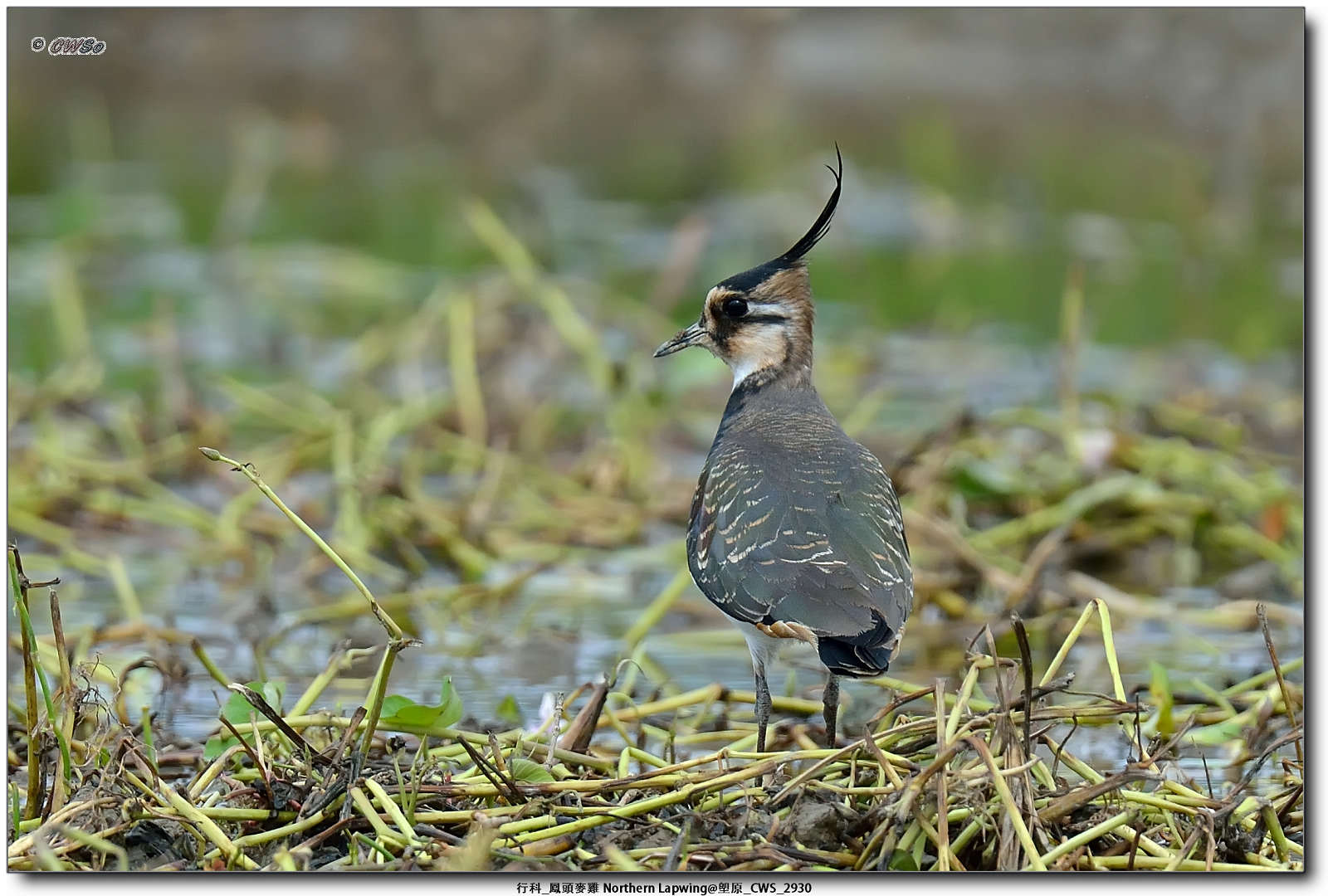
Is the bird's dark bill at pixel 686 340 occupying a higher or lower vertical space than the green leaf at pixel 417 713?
higher

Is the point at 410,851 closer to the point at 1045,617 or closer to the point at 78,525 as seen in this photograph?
the point at 1045,617

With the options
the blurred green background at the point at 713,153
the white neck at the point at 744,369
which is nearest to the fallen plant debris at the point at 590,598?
the white neck at the point at 744,369

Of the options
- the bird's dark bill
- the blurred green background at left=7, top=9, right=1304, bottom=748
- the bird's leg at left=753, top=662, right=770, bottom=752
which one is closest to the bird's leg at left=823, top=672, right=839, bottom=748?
the bird's leg at left=753, top=662, right=770, bottom=752

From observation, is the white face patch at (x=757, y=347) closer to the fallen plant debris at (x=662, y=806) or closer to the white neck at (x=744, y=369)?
the white neck at (x=744, y=369)

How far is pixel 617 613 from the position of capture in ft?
19.4

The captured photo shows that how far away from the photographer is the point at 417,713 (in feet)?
12.5

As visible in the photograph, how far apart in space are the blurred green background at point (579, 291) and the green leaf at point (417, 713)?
975 mm

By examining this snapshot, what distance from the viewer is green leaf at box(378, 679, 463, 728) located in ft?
A: 12.5

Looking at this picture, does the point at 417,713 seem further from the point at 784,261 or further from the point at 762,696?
the point at 784,261

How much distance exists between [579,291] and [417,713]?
16.3 ft

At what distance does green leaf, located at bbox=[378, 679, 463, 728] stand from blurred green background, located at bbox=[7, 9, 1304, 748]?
3.20 ft

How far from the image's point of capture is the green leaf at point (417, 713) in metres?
3.81

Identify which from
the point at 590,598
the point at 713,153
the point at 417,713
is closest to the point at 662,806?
the point at 417,713

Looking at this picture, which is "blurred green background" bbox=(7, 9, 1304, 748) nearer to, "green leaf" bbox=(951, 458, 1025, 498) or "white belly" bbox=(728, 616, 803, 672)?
"green leaf" bbox=(951, 458, 1025, 498)
